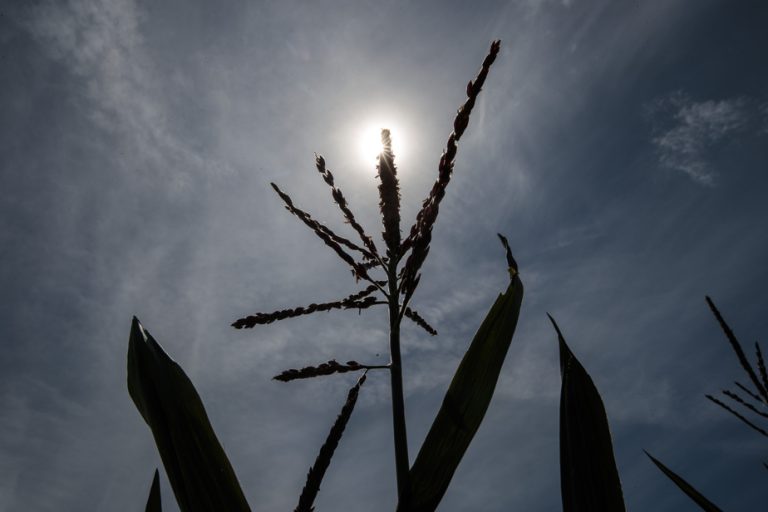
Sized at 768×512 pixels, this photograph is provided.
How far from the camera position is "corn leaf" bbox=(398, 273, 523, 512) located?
0.90 m

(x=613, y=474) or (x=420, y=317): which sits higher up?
(x=420, y=317)

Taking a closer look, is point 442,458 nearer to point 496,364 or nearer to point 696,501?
point 496,364

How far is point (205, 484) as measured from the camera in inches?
34.6

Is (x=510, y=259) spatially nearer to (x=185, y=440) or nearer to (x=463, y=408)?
(x=463, y=408)

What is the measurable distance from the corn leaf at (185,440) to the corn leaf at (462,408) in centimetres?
36

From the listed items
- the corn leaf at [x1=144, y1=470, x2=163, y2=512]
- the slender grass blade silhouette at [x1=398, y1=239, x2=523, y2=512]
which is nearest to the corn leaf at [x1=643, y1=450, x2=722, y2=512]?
the slender grass blade silhouette at [x1=398, y1=239, x2=523, y2=512]

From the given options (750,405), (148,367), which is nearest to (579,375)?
(148,367)

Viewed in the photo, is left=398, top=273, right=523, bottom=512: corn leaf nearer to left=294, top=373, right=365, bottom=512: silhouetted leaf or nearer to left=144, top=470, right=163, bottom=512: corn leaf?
left=294, top=373, right=365, bottom=512: silhouetted leaf

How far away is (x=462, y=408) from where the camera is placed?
958 millimetres

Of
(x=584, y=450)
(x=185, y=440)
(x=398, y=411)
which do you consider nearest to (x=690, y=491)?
(x=584, y=450)

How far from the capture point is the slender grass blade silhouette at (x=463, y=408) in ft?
2.94

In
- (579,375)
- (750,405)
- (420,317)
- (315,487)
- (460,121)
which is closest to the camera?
(315,487)

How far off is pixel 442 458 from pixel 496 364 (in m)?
0.24

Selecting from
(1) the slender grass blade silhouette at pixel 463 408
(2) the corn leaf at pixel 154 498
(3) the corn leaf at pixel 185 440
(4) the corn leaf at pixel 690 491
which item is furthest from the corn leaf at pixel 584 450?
(2) the corn leaf at pixel 154 498
